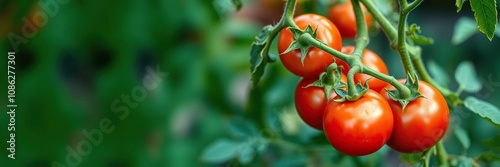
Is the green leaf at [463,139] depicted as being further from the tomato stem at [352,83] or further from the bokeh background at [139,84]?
the tomato stem at [352,83]

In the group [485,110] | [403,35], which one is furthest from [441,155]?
[403,35]

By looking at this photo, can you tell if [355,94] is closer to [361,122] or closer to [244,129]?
[361,122]

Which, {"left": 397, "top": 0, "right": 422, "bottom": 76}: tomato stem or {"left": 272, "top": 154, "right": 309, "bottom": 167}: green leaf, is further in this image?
{"left": 272, "top": 154, "right": 309, "bottom": 167}: green leaf

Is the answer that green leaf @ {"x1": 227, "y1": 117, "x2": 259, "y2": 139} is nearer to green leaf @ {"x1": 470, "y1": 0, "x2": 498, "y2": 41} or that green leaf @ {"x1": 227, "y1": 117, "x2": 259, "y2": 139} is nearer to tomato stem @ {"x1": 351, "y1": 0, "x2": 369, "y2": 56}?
tomato stem @ {"x1": 351, "y1": 0, "x2": 369, "y2": 56}

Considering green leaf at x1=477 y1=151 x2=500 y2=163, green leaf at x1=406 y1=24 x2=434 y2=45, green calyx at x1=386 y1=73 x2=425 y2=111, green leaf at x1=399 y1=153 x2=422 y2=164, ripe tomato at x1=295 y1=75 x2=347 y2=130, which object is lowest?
green leaf at x1=477 y1=151 x2=500 y2=163

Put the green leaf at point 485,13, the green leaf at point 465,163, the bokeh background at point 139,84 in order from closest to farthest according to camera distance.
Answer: the green leaf at point 485,13 < the green leaf at point 465,163 < the bokeh background at point 139,84

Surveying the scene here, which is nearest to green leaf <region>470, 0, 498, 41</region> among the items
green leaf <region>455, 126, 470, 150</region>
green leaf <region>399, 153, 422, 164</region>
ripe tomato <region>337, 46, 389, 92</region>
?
ripe tomato <region>337, 46, 389, 92</region>

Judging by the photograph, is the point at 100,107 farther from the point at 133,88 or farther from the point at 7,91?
the point at 7,91

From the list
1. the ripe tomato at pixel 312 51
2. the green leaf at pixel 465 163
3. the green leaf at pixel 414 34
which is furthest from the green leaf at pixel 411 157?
the ripe tomato at pixel 312 51
